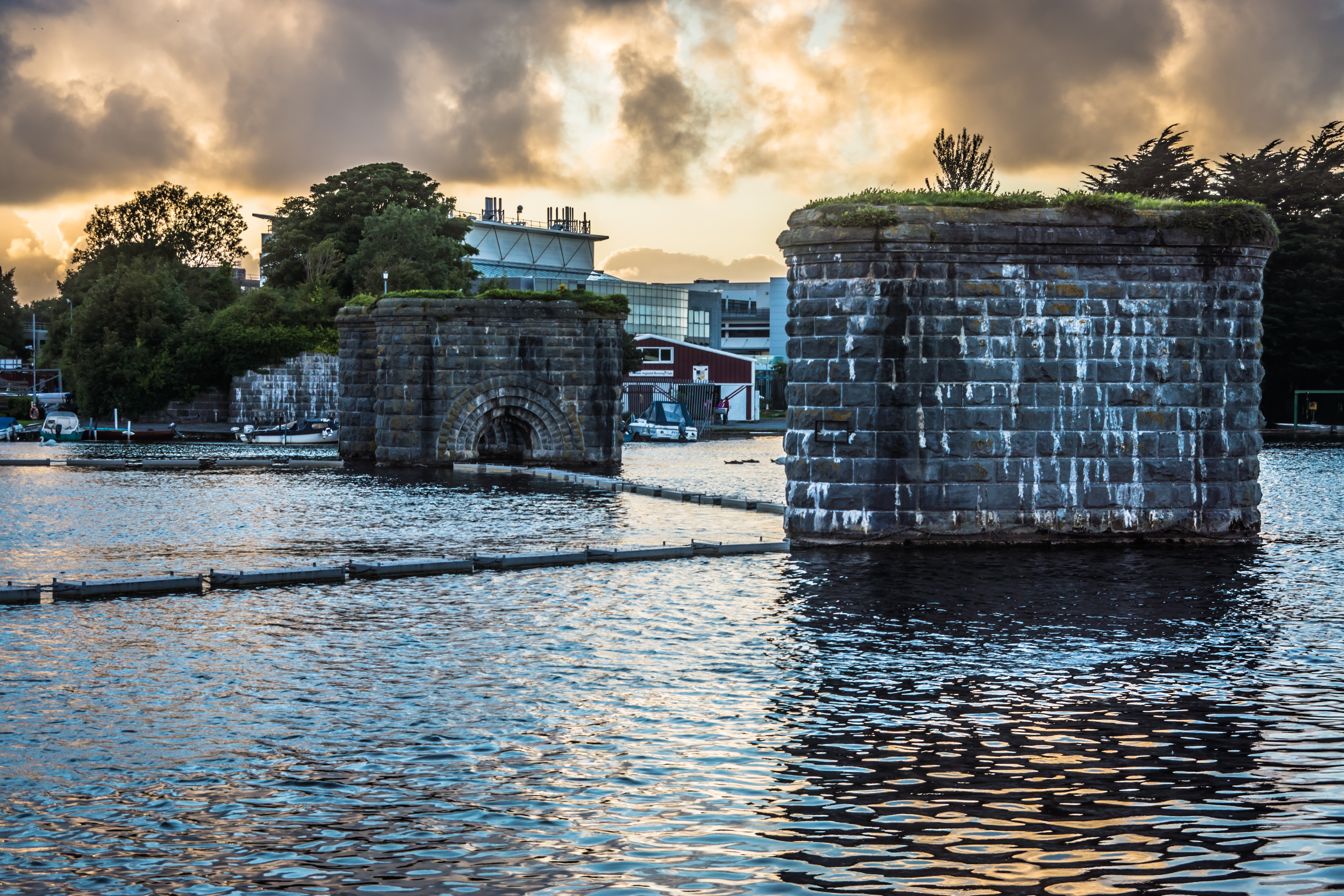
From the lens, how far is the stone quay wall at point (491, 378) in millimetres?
47938

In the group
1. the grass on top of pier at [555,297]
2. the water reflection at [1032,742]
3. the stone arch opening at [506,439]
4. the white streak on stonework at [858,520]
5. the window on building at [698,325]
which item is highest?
the window on building at [698,325]

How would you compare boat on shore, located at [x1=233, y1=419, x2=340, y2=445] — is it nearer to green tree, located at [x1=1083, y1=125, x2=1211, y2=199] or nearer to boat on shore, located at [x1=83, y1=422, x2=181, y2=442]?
boat on shore, located at [x1=83, y1=422, x2=181, y2=442]

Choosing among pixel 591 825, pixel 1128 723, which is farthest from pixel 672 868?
pixel 1128 723

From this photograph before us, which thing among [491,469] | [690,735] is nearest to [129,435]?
[491,469]

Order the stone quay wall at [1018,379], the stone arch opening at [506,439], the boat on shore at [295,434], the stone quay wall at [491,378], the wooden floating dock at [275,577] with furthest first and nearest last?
the boat on shore at [295,434] → the stone arch opening at [506,439] → the stone quay wall at [491,378] → the stone quay wall at [1018,379] → the wooden floating dock at [275,577]

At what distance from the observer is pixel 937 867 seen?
26.5ft

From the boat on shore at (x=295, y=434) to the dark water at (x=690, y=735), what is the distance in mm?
53994

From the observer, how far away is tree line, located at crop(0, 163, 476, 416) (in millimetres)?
89375

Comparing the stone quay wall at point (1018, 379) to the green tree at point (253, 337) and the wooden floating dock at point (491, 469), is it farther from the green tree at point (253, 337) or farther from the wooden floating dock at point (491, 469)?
the green tree at point (253, 337)

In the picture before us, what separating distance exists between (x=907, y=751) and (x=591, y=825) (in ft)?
9.36

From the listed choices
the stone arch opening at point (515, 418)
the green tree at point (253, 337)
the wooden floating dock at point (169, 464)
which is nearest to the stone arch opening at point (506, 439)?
the stone arch opening at point (515, 418)

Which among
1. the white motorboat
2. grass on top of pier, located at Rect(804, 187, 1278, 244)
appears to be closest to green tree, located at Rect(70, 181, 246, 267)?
the white motorboat

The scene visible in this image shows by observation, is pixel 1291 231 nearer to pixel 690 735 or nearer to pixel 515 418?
pixel 515 418

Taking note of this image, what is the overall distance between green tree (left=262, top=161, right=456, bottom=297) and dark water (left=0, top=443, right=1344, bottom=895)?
84.3 meters
